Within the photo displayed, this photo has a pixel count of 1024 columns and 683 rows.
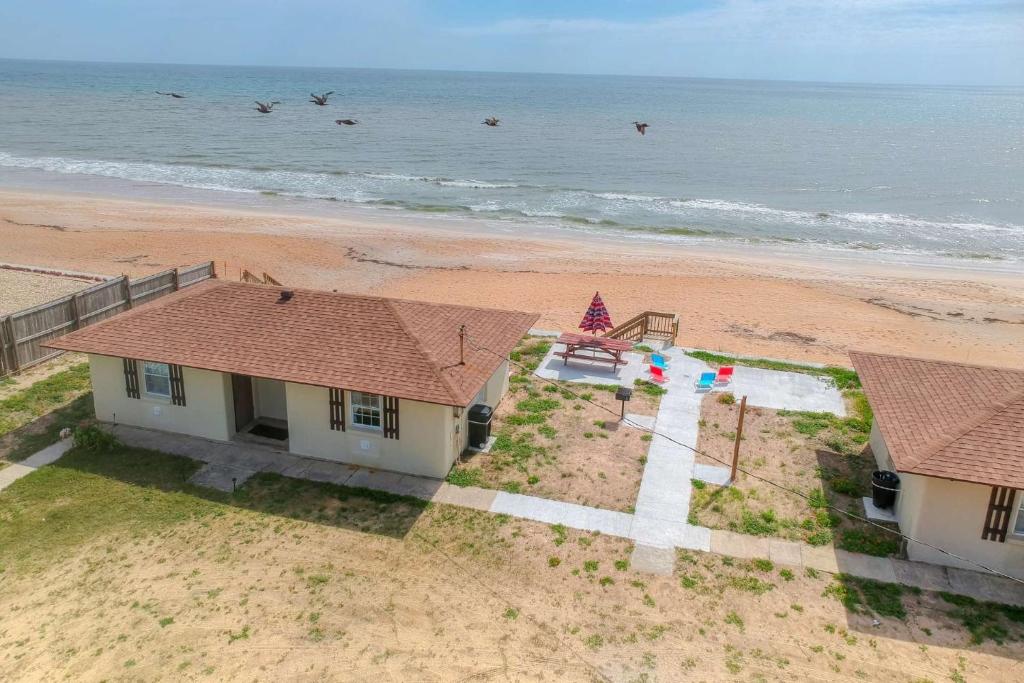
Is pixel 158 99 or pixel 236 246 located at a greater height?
pixel 158 99

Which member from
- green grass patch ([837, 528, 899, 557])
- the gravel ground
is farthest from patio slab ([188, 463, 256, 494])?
the gravel ground

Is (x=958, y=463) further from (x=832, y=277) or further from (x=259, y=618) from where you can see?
(x=832, y=277)

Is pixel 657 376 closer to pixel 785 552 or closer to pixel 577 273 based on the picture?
pixel 785 552

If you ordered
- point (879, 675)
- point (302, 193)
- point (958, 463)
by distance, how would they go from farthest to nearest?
point (302, 193), point (958, 463), point (879, 675)

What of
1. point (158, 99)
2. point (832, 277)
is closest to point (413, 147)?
point (832, 277)

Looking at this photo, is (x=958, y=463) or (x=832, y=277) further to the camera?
(x=832, y=277)

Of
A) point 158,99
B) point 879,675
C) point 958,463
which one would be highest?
point 158,99
